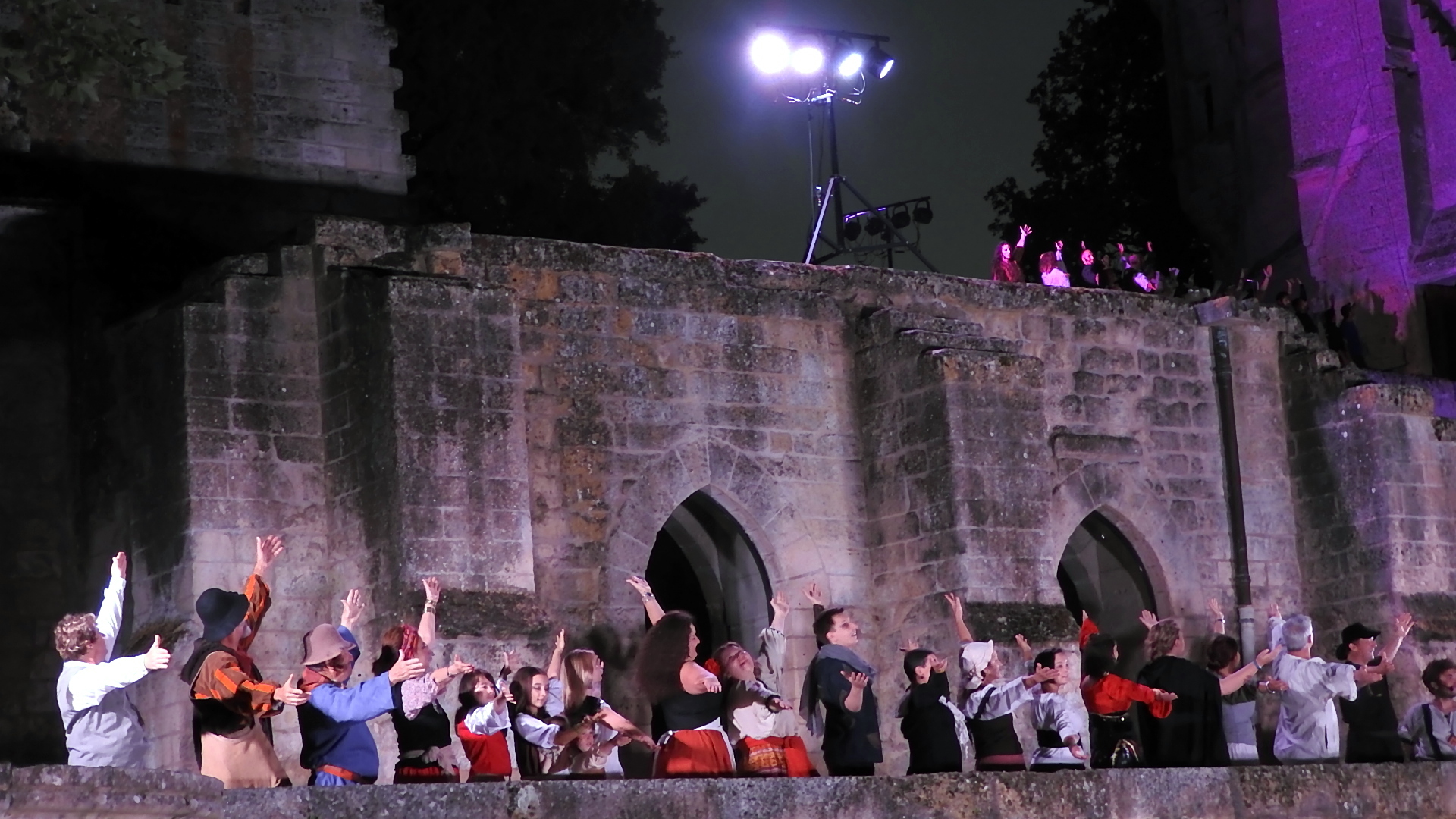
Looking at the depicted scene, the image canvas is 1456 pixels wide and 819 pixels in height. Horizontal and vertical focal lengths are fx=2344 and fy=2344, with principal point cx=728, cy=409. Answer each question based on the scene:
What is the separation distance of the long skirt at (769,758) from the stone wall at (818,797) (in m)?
1.33

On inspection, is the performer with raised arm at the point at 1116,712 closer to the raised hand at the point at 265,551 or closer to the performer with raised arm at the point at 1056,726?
the performer with raised arm at the point at 1056,726

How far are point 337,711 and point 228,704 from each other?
1.45ft

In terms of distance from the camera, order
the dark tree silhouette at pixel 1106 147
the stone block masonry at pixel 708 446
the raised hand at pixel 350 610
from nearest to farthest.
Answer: the raised hand at pixel 350 610 → the stone block masonry at pixel 708 446 → the dark tree silhouette at pixel 1106 147

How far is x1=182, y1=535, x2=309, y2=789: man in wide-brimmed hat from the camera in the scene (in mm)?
9297

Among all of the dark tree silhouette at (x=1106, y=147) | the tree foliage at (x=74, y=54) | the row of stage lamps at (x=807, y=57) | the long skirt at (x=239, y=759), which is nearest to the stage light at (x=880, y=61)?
the row of stage lamps at (x=807, y=57)

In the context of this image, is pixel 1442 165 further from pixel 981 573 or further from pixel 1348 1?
pixel 981 573

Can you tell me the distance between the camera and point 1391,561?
690 inches

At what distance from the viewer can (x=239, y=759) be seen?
9.39 m

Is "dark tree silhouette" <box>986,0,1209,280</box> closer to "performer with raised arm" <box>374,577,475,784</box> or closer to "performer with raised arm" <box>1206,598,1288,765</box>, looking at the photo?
"performer with raised arm" <box>1206,598,1288,765</box>

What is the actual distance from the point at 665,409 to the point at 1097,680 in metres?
4.28

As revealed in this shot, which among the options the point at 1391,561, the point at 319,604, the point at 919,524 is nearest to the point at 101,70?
the point at 319,604

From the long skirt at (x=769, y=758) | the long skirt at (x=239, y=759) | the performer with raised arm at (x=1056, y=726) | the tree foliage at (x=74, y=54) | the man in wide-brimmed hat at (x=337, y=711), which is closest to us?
the man in wide-brimmed hat at (x=337, y=711)

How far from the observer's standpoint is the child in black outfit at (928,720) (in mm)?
11070

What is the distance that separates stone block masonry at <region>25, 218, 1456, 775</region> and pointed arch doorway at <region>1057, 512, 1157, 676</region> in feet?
0.58
